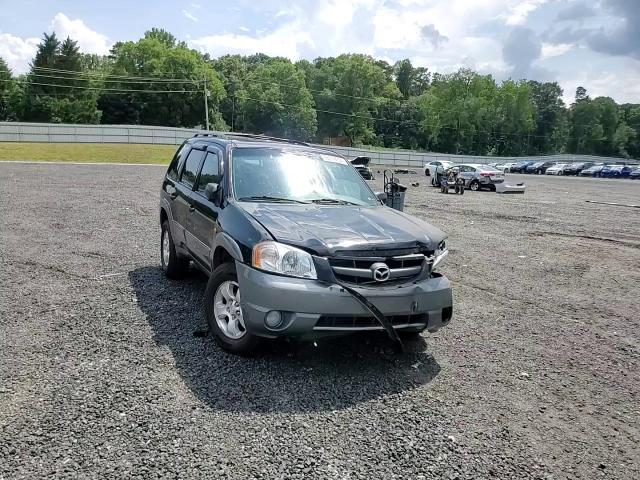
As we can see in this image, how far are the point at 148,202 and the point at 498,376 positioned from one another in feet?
42.9

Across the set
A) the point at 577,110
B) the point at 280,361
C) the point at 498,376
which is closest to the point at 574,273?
the point at 498,376

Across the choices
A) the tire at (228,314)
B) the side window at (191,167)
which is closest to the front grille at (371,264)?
the tire at (228,314)

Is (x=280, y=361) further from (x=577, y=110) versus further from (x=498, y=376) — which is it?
(x=577, y=110)

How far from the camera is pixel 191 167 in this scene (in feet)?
20.4

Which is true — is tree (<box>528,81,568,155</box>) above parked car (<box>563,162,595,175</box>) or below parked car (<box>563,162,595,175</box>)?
above

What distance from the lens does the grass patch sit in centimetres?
3541

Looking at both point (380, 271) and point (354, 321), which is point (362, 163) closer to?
point (380, 271)

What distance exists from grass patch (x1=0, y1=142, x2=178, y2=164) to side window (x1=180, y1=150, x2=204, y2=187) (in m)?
31.8

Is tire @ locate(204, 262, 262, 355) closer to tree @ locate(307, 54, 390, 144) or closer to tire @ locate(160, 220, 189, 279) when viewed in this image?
tire @ locate(160, 220, 189, 279)

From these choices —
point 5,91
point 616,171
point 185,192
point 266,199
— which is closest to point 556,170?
point 616,171

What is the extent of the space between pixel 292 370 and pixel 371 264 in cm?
107

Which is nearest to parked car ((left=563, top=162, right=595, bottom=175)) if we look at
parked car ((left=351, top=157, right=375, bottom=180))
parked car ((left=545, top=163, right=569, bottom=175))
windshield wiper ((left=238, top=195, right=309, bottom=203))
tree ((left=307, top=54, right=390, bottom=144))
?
parked car ((left=545, top=163, right=569, bottom=175))

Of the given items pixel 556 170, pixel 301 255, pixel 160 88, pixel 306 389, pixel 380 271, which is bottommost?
pixel 306 389

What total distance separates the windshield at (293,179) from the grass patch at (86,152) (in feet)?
109
